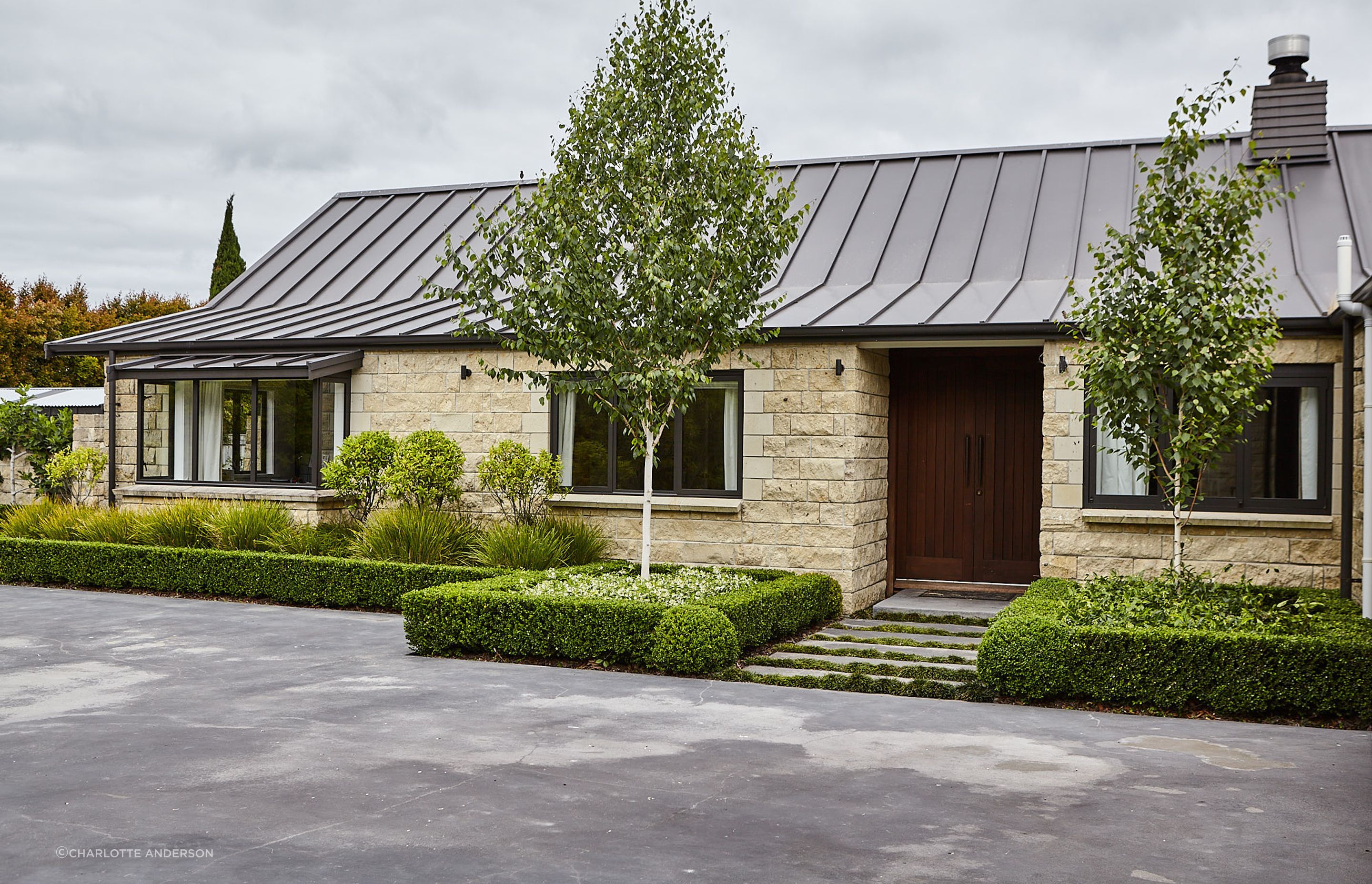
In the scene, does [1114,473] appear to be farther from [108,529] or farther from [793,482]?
[108,529]

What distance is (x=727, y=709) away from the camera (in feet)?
23.6

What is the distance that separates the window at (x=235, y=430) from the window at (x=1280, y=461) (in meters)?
9.06

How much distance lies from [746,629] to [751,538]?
2.53m

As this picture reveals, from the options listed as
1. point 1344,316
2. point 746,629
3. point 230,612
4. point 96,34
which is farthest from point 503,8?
point 1344,316

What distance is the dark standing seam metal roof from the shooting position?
37.1ft

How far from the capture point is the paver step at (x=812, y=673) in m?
8.15

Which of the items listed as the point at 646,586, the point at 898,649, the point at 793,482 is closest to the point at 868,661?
the point at 898,649

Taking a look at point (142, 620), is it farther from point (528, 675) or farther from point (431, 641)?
point (528, 675)

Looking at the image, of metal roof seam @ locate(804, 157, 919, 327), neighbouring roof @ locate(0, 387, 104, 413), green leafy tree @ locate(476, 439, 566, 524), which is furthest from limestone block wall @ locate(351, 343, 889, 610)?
neighbouring roof @ locate(0, 387, 104, 413)

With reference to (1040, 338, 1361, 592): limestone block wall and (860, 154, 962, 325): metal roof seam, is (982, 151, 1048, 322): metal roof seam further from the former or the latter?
(860, 154, 962, 325): metal roof seam

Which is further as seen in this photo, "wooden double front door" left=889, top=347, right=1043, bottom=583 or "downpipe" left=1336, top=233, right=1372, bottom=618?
"wooden double front door" left=889, top=347, right=1043, bottom=583

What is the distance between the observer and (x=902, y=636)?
1011 cm

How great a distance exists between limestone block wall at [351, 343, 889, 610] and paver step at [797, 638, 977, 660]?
1392mm

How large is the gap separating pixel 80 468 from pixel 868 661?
11165mm
